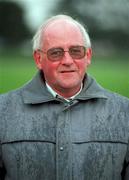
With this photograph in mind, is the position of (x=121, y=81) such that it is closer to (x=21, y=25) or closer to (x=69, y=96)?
(x=21, y=25)

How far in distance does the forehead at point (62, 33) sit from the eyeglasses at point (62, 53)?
0.14 ft

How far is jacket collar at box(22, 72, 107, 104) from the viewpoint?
3.89 m

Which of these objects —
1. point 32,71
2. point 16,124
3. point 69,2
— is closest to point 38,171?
point 16,124

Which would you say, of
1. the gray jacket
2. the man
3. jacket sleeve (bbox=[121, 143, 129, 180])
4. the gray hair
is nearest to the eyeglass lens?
the man

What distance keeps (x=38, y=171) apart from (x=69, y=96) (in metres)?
0.48

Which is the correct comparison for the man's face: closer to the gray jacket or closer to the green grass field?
the gray jacket

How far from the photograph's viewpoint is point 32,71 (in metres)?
10.6

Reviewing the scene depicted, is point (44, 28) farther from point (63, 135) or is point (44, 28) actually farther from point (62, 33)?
point (63, 135)

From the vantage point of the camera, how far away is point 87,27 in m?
11.7

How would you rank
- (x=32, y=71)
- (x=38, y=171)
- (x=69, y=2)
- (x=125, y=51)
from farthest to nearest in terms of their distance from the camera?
(x=125, y=51)
(x=69, y=2)
(x=32, y=71)
(x=38, y=171)

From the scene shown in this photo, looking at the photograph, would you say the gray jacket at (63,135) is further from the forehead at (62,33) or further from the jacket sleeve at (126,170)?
the forehead at (62,33)

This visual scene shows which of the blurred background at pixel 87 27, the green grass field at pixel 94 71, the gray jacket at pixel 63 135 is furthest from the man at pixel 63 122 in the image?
the blurred background at pixel 87 27

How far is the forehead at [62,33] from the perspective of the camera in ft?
12.7

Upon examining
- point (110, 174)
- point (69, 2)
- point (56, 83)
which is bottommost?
point (110, 174)
